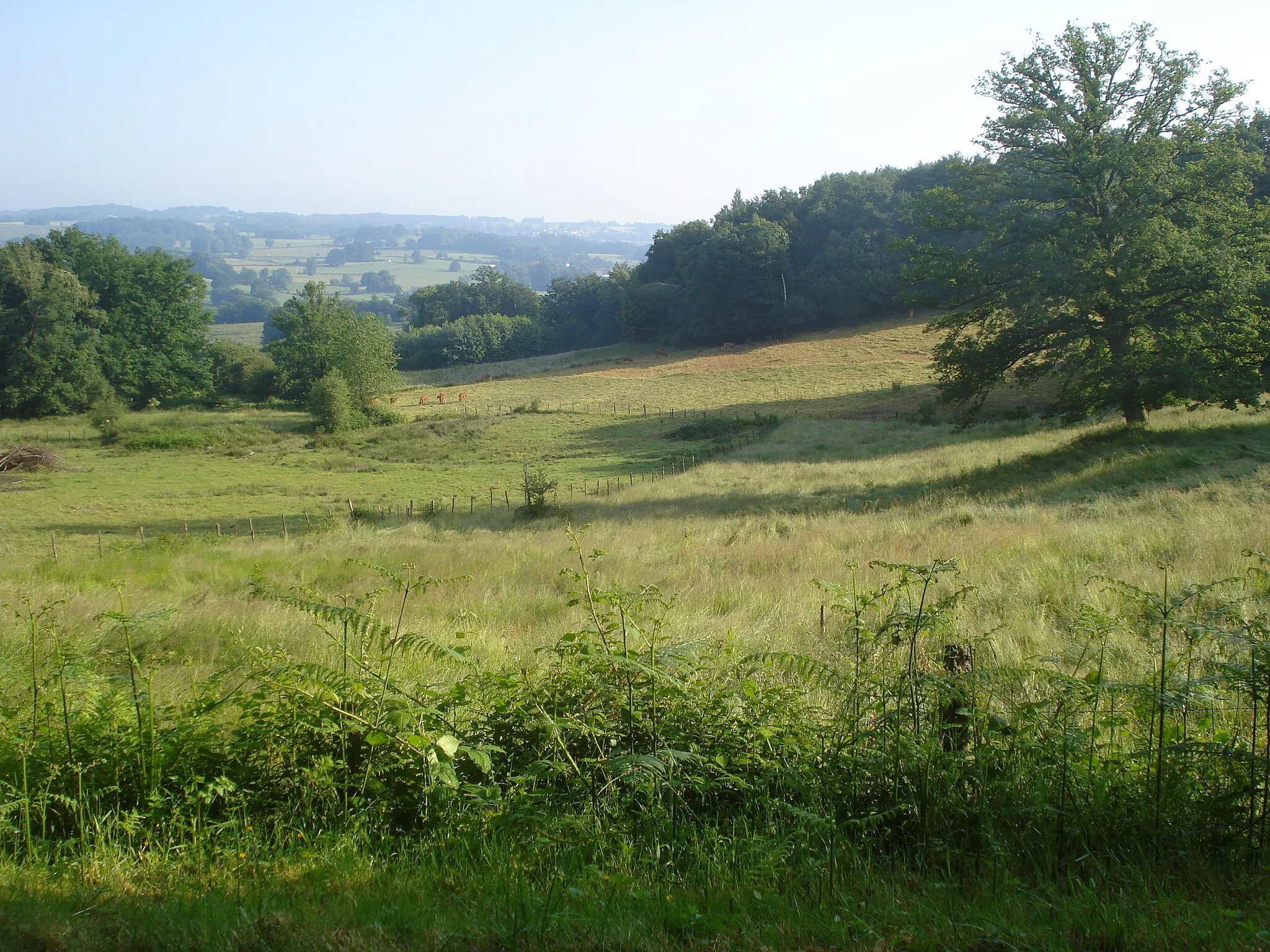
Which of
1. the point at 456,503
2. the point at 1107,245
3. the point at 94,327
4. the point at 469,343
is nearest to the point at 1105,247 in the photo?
the point at 1107,245

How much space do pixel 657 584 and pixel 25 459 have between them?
45648mm

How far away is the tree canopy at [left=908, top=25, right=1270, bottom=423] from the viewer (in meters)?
22.4

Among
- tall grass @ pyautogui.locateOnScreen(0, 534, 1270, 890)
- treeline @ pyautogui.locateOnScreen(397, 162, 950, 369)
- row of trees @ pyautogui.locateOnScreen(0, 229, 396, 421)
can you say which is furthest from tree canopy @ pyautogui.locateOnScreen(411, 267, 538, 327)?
tall grass @ pyautogui.locateOnScreen(0, 534, 1270, 890)

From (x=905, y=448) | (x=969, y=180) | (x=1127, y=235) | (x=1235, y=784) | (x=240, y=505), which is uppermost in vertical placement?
(x=969, y=180)

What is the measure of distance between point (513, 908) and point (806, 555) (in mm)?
9416

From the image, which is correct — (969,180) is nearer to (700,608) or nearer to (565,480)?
(565,480)

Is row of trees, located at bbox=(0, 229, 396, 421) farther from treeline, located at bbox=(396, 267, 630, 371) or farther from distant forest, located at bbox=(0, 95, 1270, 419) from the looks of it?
treeline, located at bbox=(396, 267, 630, 371)

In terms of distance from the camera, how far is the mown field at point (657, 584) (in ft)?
10.4

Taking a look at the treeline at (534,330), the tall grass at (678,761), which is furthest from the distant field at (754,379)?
the tall grass at (678,761)

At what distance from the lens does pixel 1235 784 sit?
378cm

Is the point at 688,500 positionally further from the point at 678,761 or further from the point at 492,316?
the point at 492,316

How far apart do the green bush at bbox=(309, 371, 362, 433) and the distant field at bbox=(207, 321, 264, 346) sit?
81.1 m

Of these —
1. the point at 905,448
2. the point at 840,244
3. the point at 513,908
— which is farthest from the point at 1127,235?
the point at 840,244

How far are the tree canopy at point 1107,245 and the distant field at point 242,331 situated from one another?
12623 centimetres
